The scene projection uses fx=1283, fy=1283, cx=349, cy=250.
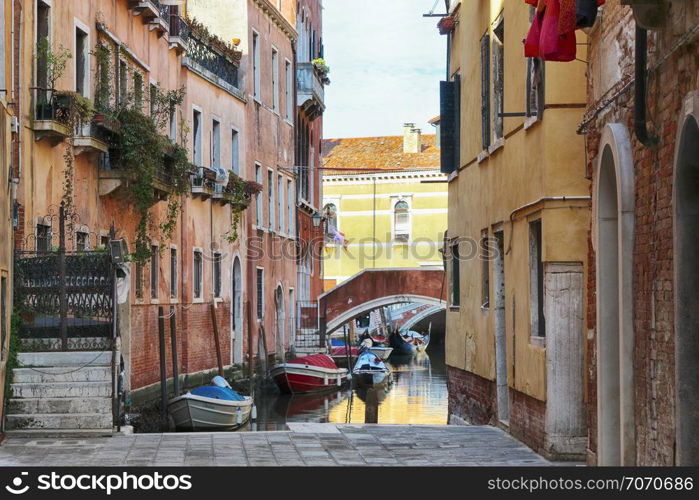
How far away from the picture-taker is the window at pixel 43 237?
566 inches

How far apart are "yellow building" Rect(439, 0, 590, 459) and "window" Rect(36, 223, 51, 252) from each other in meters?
4.99

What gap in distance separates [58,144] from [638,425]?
8.90 meters

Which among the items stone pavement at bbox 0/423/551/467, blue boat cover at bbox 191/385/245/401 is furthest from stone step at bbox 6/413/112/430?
blue boat cover at bbox 191/385/245/401

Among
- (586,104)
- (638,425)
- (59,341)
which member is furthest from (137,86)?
(638,425)

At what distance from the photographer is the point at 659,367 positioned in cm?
789

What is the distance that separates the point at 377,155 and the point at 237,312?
1103 inches

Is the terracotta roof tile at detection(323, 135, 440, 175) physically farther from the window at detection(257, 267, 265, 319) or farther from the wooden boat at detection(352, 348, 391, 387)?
the window at detection(257, 267, 265, 319)

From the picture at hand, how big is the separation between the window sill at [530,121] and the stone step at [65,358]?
4551 millimetres

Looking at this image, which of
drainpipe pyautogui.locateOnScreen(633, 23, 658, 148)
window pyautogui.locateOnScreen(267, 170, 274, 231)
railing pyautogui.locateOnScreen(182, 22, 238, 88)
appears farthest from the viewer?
window pyautogui.locateOnScreen(267, 170, 274, 231)

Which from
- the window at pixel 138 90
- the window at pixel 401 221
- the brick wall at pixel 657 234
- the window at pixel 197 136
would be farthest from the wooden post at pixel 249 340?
the window at pixel 401 221

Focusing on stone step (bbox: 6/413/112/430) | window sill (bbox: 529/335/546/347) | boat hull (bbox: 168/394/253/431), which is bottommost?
boat hull (bbox: 168/394/253/431)

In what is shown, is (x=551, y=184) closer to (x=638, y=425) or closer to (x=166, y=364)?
(x=638, y=425)

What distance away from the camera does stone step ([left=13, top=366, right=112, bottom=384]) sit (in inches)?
480

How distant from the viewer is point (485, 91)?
48.4ft
